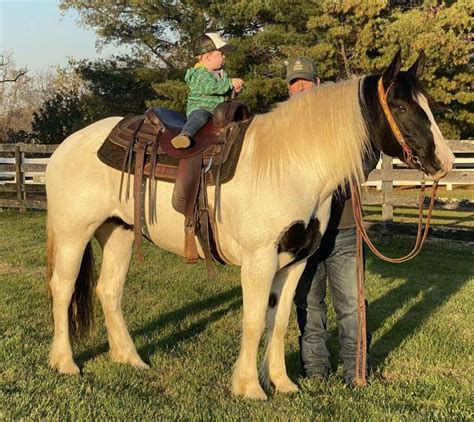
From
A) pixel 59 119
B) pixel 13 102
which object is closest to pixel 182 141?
pixel 59 119

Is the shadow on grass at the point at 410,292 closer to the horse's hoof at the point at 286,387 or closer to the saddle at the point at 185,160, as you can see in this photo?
the horse's hoof at the point at 286,387

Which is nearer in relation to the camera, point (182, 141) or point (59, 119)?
point (182, 141)

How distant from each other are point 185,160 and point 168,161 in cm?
17

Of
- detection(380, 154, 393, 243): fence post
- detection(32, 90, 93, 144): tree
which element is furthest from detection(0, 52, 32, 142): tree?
detection(380, 154, 393, 243): fence post

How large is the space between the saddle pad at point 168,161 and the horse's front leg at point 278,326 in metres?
0.78

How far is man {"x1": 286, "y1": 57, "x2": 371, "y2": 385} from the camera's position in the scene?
3691 millimetres

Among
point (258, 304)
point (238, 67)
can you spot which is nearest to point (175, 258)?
point (258, 304)

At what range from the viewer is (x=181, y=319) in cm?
515

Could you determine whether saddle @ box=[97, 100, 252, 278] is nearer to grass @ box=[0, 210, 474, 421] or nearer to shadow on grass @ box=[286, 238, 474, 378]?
grass @ box=[0, 210, 474, 421]

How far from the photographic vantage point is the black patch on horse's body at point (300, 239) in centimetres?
311

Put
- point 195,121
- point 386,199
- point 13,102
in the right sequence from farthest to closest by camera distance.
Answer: point 13,102, point 386,199, point 195,121

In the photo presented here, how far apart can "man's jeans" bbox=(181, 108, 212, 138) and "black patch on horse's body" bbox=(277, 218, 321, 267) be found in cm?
91

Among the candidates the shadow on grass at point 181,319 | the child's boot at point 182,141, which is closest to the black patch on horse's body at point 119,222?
the child's boot at point 182,141

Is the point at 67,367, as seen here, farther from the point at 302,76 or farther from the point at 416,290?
the point at 416,290
